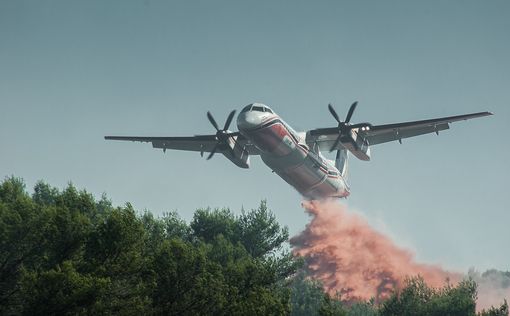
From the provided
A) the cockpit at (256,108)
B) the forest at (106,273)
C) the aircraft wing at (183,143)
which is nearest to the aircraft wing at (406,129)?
the cockpit at (256,108)

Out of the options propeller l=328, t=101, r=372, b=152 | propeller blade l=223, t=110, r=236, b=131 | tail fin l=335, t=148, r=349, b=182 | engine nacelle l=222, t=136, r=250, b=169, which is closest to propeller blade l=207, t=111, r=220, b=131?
propeller blade l=223, t=110, r=236, b=131

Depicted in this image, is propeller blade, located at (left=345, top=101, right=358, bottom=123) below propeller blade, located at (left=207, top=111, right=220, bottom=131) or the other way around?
below

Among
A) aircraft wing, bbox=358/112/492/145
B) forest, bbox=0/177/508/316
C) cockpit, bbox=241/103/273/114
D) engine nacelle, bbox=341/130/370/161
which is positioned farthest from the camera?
engine nacelle, bbox=341/130/370/161

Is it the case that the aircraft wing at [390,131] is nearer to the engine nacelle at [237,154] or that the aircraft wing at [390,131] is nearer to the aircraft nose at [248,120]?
the engine nacelle at [237,154]

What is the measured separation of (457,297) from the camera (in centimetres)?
7512

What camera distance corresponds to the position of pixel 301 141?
2499 inches

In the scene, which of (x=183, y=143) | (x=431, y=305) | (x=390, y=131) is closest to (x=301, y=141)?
(x=390, y=131)

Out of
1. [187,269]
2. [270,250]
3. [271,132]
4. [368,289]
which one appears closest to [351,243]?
[368,289]

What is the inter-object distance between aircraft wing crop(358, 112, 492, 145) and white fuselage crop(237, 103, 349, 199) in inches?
201

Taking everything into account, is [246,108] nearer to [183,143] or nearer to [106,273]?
[183,143]

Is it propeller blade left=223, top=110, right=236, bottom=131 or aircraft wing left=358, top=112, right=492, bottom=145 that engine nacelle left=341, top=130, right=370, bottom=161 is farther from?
propeller blade left=223, top=110, right=236, bottom=131

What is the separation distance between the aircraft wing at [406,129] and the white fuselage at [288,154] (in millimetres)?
5098

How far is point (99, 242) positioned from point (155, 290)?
4.69 m

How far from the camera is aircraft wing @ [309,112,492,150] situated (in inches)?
2482
